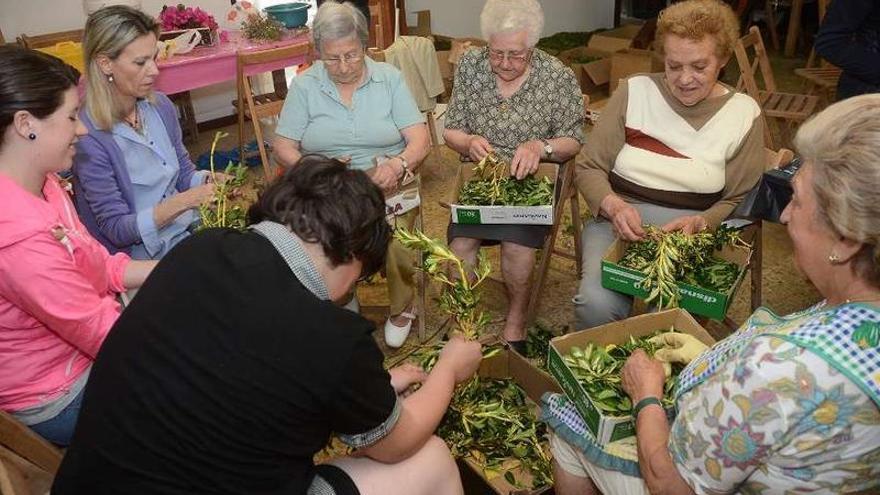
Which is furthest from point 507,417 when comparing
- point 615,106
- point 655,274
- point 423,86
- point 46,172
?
point 423,86

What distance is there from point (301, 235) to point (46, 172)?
995mm

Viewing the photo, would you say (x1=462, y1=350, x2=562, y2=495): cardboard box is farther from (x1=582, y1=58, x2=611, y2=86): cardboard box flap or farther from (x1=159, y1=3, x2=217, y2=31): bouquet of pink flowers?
(x1=582, y1=58, x2=611, y2=86): cardboard box flap

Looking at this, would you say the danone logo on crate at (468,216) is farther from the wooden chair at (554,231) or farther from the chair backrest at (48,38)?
the chair backrest at (48,38)

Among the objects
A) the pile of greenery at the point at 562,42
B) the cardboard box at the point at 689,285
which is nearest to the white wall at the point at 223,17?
the pile of greenery at the point at 562,42

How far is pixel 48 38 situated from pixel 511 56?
3.91m

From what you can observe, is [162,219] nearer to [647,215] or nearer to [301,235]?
[301,235]

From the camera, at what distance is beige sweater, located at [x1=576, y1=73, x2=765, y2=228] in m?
2.42

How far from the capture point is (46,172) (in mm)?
1857

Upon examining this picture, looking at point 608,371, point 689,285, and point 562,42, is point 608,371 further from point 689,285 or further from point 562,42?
point 562,42

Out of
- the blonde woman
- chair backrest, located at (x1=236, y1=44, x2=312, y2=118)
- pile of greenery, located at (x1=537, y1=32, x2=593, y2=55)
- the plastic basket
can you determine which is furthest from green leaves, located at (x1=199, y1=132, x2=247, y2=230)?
pile of greenery, located at (x1=537, y1=32, x2=593, y2=55)

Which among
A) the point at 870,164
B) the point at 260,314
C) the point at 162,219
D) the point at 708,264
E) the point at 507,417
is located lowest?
the point at 507,417

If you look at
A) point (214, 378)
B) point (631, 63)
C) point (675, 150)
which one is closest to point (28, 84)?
point (214, 378)

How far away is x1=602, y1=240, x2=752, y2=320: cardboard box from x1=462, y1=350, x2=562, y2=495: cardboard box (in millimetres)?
429

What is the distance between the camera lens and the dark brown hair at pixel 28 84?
5.61 ft
